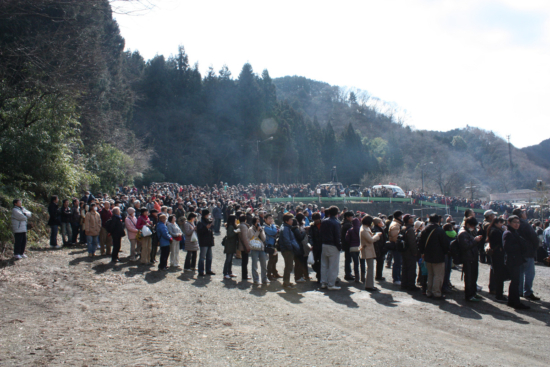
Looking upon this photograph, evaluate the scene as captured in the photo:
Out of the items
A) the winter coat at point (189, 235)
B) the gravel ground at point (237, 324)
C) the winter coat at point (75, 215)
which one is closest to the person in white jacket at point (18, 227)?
the gravel ground at point (237, 324)

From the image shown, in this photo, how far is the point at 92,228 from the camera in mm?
10383

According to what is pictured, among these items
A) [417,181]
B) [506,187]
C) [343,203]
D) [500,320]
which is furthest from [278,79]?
[500,320]

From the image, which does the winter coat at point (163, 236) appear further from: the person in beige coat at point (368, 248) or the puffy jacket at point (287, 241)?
the person in beige coat at point (368, 248)

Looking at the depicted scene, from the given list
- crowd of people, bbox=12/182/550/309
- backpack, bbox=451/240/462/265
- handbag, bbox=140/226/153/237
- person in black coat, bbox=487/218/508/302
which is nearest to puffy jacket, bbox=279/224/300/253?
crowd of people, bbox=12/182/550/309

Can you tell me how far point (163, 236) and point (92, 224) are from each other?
2335 mm

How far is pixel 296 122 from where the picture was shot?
69.3 m

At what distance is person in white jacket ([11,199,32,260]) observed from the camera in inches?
346

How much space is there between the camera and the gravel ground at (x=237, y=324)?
15.4ft

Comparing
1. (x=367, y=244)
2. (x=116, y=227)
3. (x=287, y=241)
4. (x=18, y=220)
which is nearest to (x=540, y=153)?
(x=367, y=244)

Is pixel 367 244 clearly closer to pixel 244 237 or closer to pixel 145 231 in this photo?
pixel 244 237

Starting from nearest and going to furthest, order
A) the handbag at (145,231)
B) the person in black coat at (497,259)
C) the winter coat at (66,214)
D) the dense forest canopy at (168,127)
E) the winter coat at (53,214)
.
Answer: the person in black coat at (497,259)
the handbag at (145,231)
the winter coat at (53,214)
the winter coat at (66,214)
the dense forest canopy at (168,127)

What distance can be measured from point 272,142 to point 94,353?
55.9 metres

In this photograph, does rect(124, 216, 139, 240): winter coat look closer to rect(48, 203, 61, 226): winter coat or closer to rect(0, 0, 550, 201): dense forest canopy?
rect(48, 203, 61, 226): winter coat

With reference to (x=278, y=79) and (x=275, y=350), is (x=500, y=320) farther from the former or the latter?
(x=278, y=79)
